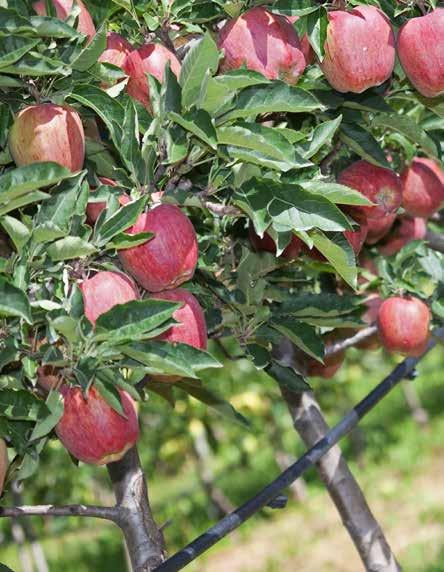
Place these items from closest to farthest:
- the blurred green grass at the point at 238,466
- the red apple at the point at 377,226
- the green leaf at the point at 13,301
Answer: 1. the green leaf at the point at 13,301
2. the red apple at the point at 377,226
3. the blurred green grass at the point at 238,466

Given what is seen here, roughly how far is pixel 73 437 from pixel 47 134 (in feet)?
1.34

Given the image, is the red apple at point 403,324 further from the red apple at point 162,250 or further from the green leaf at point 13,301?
the green leaf at point 13,301

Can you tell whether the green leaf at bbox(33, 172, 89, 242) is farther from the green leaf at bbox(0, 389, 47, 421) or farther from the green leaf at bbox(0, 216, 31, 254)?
the green leaf at bbox(0, 389, 47, 421)

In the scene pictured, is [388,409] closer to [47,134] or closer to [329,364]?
[329,364]

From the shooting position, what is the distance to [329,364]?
2301 millimetres

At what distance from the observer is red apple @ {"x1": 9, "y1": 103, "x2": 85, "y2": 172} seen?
1.25 metres

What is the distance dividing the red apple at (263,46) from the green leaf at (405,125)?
25 centimetres

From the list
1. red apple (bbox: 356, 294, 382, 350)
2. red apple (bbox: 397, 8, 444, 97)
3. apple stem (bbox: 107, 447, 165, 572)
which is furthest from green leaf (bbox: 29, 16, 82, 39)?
red apple (bbox: 356, 294, 382, 350)

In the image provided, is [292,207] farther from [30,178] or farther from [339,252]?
[30,178]

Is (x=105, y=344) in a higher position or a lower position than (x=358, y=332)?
higher

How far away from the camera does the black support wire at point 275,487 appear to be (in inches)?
62.1

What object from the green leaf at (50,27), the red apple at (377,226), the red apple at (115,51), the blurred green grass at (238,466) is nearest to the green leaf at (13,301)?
the green leaf at (50,27)

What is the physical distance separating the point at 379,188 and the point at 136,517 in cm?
72

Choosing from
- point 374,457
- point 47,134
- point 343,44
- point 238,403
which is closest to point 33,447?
point 47,134
